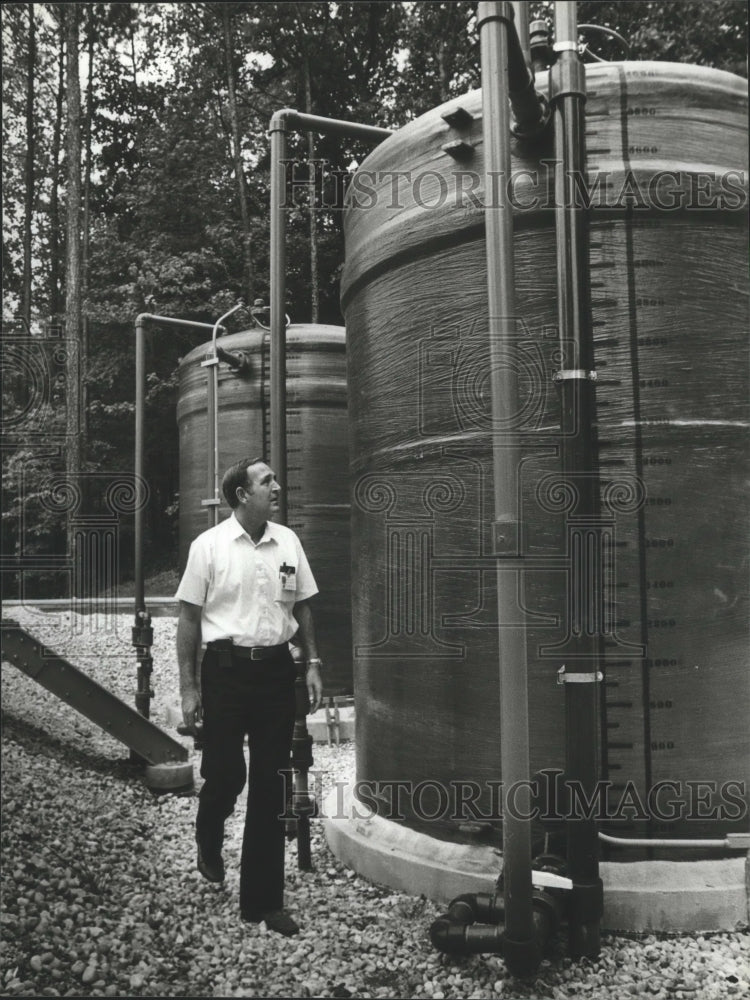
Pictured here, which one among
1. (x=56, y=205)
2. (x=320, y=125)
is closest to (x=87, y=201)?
(x=56, y=205)

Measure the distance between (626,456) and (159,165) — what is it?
6.47 m

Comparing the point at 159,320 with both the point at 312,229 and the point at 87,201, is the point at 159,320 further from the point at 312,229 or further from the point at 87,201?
the point at 87,201

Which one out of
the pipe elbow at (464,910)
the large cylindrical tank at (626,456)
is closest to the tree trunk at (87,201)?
the large cylindrical tank at (626,456)

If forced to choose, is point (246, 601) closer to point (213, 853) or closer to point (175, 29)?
point (213, 853)

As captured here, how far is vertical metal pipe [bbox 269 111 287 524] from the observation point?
14.2ft

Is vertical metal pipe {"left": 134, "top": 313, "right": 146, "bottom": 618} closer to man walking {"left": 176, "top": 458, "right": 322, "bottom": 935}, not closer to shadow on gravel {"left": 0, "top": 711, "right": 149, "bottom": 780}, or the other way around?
shadow on gravel {"left": 0, "top": 711, "right": 149, "bottom": 780}

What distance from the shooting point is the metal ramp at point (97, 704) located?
555 cm

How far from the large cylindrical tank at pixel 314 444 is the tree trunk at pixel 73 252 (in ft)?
7.57

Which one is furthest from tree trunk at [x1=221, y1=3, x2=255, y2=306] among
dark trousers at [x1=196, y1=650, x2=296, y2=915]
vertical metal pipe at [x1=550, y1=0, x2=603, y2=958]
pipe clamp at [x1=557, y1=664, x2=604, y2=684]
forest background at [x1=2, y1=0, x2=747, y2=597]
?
pipe clamp at [x1=557, y1=664, x2=604, y2=684]

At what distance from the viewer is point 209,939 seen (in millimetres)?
3459

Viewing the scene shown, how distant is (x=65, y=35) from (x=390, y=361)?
470cm

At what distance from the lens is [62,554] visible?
11.2 metres

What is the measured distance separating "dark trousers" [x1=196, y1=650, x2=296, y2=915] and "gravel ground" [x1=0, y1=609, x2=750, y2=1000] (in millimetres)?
265

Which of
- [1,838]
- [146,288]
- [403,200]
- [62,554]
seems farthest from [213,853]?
[146,288]
